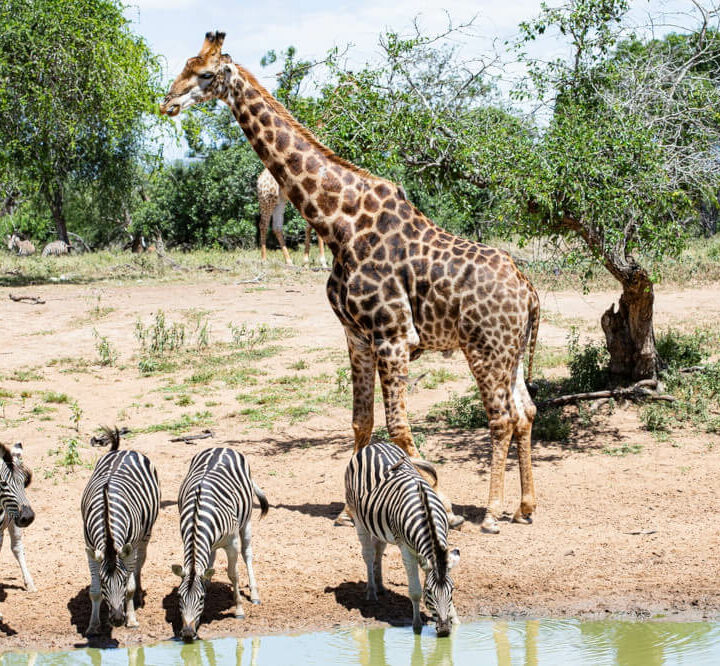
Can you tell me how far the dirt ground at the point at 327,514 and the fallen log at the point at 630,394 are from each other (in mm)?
210

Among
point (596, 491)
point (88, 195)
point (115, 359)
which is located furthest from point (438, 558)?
point (88, 195)

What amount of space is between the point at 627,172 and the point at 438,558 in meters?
5.38

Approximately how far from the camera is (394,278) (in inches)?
325

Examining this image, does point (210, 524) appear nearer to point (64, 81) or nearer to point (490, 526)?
point (490, 526)

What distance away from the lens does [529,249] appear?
2358 cm

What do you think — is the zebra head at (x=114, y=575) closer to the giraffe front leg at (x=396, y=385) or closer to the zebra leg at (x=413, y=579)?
the zebra leg at (x=413, y=579)

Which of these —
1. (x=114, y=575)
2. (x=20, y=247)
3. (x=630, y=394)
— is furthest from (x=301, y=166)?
(x=20, y=247)

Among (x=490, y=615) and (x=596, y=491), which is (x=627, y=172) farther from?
(x=490, y=615)

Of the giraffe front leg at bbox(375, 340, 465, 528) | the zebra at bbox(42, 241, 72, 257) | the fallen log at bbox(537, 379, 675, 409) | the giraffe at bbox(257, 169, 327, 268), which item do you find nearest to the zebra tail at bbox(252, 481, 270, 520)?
the giraffe front leg at bbox(375, 340, 465, 528)

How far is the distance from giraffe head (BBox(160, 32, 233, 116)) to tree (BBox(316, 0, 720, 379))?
2381mm

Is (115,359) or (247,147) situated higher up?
(247,147)

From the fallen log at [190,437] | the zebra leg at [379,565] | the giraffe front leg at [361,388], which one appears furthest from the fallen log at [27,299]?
the zebra leg at [379,565]

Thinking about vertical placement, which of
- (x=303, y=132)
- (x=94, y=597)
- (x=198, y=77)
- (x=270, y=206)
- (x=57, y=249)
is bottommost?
(x=94, y=597)

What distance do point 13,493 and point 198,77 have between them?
3776mm
